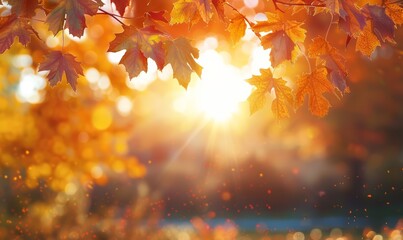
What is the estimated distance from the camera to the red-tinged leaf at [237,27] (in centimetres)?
308

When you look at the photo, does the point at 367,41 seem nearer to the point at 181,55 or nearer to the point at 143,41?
the point at 181,55

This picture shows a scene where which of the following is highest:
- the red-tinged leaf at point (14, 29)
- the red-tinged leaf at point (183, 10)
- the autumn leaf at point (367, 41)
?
the red-tinged leaf at point (14, 29)

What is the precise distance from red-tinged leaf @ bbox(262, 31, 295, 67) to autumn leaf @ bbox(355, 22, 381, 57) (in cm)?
39

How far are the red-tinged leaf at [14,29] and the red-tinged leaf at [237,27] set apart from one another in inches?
40.6

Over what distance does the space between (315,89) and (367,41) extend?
0.35 meters

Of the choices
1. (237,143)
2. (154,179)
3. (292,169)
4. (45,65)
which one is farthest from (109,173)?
(45,65)

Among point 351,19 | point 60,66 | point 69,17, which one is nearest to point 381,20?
point 351,19

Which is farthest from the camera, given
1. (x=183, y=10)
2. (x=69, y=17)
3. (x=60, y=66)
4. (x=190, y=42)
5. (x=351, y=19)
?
(x=60, y=66)

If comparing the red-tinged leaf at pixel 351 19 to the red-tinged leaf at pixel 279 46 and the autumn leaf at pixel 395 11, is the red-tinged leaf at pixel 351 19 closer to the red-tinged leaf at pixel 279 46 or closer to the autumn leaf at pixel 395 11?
the red-tinged leaf at pixel 279 46

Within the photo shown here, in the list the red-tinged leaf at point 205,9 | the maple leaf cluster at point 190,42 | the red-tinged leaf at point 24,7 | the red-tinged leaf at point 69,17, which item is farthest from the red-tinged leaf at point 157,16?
the red-tinged leaf at point 24,7

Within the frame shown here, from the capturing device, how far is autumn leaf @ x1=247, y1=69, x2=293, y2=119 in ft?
9.36

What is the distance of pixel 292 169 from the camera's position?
61.3ft

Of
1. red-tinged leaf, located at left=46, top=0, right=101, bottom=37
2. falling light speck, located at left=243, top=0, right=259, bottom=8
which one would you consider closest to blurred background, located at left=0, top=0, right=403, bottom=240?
falling light speck, located at left=243, top=0, right=259, bottom=8

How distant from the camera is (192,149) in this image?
21797 mm
